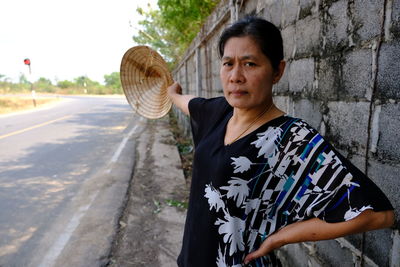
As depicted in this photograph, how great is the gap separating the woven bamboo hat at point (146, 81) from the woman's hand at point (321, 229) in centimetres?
145

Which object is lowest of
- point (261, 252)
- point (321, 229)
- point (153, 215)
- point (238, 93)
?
point (153, 215)

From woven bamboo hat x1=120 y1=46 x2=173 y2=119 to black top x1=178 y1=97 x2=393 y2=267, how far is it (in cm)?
108

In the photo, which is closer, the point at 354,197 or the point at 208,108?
the point at 354,197

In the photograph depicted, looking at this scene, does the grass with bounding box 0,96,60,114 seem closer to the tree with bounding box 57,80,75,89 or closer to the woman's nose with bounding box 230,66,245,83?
the woman's nose with bounding box 230,66,245,83

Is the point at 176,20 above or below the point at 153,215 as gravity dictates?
above

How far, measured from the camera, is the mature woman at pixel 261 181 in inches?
32.7

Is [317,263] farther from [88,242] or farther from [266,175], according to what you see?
[88,242]

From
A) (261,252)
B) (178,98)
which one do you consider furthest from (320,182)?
(178,98)

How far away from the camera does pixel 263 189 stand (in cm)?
103

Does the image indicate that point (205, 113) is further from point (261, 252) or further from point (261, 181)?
point (261, 252)

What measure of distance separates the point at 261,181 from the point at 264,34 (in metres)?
0.55

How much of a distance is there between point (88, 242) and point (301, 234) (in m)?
2.56

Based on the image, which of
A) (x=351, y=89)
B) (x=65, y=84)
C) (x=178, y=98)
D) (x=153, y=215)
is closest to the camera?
(x=351, y=89)

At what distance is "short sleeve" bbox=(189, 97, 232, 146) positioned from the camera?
1.43 metres
